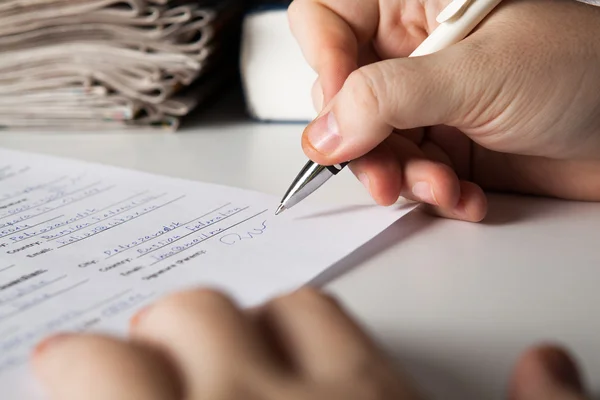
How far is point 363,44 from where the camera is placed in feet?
2.38

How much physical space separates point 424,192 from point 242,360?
0.33 metres

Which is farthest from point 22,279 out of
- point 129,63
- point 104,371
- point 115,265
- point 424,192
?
point 129,63

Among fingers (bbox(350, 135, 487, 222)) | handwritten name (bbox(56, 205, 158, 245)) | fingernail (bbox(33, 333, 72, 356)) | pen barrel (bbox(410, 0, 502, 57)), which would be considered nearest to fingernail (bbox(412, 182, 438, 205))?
fingers (bbox(350, 135, 487, 222))

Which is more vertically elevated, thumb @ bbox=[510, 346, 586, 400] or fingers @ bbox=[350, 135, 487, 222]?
thumb @ bbox=[510, 346, 586, 400]

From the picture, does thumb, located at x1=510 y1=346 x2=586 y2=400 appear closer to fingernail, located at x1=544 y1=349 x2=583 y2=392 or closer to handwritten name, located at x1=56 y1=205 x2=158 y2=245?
fingernail, located at x1=544 y1=349 x2=583 y2=392

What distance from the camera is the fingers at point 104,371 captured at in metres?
0.27

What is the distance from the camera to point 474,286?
0.44 meters

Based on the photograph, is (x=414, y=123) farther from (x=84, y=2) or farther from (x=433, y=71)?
(x=84, y=2)

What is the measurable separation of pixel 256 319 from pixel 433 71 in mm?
271

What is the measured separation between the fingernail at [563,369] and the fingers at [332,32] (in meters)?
0.36

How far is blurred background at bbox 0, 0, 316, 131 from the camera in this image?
0.84 m

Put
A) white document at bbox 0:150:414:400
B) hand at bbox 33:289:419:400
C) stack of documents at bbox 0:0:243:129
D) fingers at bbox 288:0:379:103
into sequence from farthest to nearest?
stack of documents at bbox 0:0:243:129 < fingers at bbox 288:0:379:103 < white document at bbox 0:150:414:400 < hand at bbox 33:289:419:400

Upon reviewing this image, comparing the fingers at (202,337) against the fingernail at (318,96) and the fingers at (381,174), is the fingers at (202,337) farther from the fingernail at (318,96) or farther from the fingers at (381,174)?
the fingernail at (318,96)

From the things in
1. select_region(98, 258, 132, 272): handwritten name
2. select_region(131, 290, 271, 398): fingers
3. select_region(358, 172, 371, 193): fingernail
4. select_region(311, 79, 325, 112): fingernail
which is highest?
select_region(131, 290, 271, 398): fingers
